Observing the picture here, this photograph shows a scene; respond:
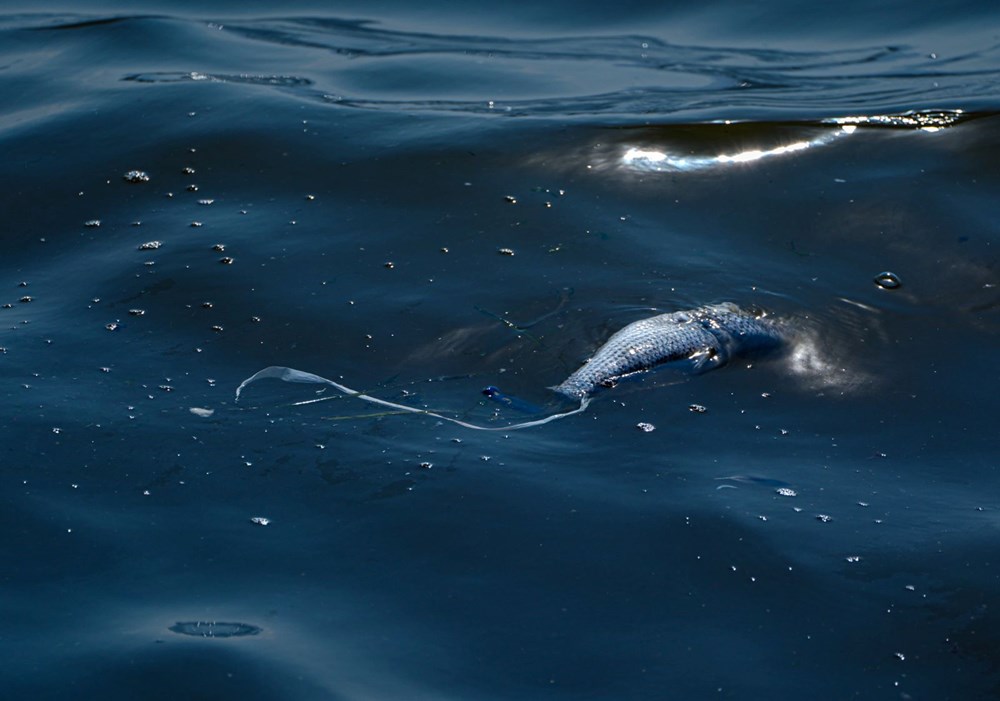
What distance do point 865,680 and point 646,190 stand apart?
2.32 m

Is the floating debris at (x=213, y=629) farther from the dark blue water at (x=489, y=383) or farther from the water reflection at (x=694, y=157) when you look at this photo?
the water reflection at (x=694, y=157)

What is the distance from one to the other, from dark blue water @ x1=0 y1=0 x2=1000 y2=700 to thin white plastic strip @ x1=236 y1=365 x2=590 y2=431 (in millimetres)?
Result: 31

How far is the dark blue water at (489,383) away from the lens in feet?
9.18

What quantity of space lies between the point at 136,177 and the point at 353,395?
1.70 meters

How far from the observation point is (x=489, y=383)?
3.65 metres

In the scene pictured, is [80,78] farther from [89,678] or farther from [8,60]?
[89,678]

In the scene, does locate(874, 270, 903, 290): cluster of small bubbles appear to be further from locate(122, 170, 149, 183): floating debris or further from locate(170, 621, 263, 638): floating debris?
locate(122, 170, 149, 183): floating debris

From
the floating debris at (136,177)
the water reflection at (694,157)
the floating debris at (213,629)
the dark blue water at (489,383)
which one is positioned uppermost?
the water reflection at (694,157)

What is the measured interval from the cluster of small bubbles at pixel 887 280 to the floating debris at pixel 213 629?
236 cm

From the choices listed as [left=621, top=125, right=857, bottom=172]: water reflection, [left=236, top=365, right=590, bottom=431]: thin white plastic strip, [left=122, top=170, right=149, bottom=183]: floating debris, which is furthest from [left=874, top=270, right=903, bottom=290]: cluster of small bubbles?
[left=122, top=170, right=149, bottom=183]: floating debris

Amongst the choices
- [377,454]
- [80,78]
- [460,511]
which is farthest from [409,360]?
[80,78]

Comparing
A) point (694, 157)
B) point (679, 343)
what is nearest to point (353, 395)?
point (679, 343)

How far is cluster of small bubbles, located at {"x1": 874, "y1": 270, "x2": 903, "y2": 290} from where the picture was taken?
13.8ft

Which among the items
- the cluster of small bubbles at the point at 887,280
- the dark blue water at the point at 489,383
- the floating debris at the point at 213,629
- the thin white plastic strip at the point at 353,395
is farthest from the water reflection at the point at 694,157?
the floating debris at the point at 213,629
